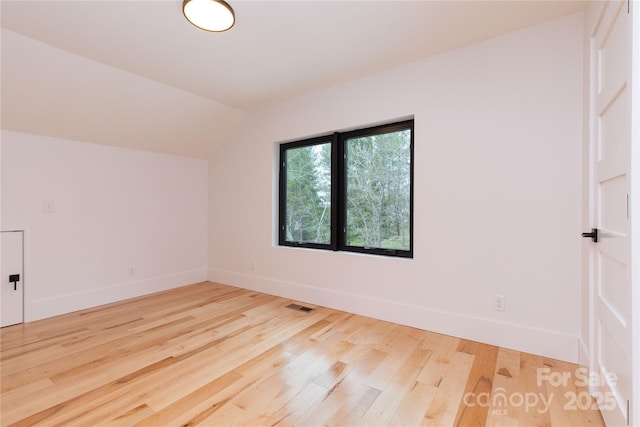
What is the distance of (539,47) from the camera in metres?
2.17

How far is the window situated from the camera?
116 inches

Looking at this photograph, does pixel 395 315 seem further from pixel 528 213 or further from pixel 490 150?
pixel 490 150

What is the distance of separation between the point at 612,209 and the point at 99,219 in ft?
15.1

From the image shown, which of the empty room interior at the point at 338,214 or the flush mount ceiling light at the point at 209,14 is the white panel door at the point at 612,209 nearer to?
the empty room interior at the point at 338,214

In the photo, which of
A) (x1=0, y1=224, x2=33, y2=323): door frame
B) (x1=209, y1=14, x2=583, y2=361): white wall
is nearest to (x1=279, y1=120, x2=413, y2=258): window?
(x1=209, y1=14, x2=583, y2=361): white wall

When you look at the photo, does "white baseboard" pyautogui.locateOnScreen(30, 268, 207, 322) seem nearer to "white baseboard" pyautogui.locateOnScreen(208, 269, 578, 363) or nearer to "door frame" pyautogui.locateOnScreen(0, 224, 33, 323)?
"door frame" pyautogui.locateOnScreen(0, 224, 33, 323)

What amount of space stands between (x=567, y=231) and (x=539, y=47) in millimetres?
1398

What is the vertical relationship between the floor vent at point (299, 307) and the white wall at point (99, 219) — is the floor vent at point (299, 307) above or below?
below

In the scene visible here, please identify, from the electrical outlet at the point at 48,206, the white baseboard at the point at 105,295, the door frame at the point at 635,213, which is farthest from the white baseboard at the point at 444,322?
the electrical outlet at the point at 48,206

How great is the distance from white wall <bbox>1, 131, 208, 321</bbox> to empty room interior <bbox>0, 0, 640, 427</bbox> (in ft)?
0.08

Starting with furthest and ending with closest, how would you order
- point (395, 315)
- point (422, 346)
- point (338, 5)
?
point (395, 315)
point (422, 346)
point (338, 5)

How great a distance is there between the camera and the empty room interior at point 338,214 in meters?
1.60

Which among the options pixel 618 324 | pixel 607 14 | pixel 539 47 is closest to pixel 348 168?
pixel 539 47

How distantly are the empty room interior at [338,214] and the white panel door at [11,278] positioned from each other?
16mm
